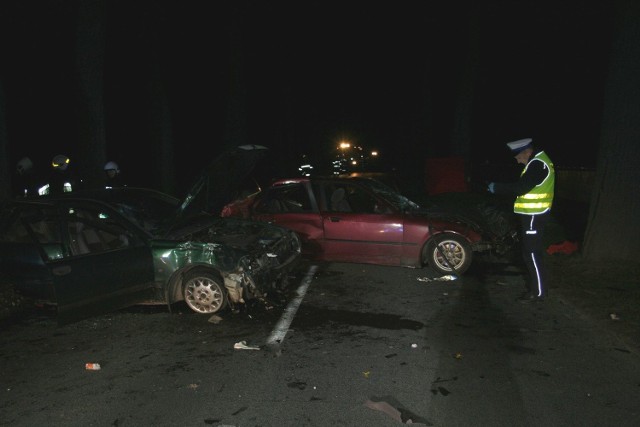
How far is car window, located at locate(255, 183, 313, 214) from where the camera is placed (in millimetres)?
8172

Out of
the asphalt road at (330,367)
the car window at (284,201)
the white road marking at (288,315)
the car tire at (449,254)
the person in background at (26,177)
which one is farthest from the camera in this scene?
the person in background at (26,177)

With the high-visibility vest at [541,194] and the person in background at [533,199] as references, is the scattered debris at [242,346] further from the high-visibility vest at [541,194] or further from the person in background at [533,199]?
the high-visibility vest at [541,194]

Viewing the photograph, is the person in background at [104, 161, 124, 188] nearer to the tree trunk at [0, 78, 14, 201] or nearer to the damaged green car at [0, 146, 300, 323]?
the tree trunk at [0, 78, 14, 201]

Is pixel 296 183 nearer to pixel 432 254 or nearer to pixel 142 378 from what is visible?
pixel 432 254

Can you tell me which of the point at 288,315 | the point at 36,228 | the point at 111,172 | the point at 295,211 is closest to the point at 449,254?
the point at 295,211

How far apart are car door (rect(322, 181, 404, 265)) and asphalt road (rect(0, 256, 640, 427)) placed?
143cm

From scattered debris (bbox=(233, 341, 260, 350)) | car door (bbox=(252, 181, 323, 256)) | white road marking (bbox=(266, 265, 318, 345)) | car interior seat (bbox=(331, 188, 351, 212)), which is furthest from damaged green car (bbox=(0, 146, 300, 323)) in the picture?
car interior seat (bbox=(331, 188, 351, 212))

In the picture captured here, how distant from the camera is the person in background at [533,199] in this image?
584cm

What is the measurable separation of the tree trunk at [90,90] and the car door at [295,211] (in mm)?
Answer: 4282

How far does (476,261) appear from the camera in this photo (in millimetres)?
8641

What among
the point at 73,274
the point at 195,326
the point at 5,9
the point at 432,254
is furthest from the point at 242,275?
the point at 5,9

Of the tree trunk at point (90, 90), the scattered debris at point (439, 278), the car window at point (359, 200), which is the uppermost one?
the tree trunk at point (90, 90)

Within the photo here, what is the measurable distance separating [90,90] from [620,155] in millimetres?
9697

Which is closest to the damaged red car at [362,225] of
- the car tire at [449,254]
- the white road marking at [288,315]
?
the car tire at [449,254]
